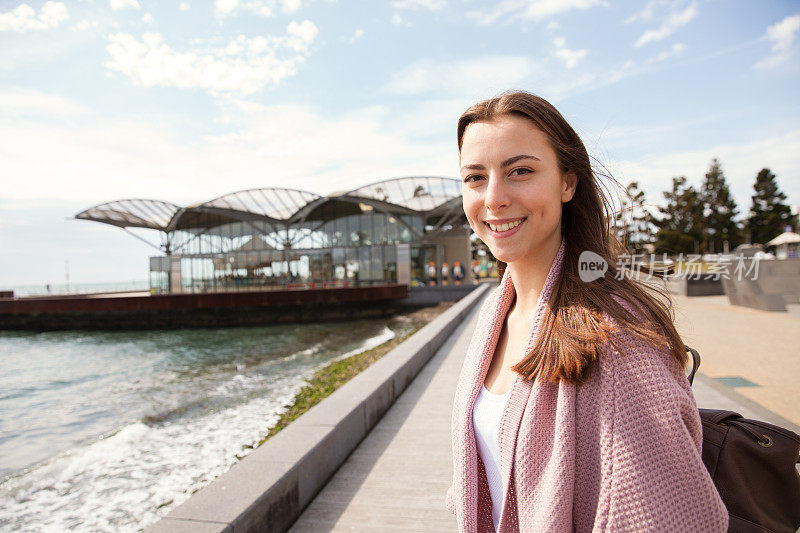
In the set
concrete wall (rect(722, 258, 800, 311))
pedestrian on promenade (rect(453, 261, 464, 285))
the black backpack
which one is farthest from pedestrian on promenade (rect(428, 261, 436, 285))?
the black backpack

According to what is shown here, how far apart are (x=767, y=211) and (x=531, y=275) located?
61699mm

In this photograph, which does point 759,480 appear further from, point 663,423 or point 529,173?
point 529,173

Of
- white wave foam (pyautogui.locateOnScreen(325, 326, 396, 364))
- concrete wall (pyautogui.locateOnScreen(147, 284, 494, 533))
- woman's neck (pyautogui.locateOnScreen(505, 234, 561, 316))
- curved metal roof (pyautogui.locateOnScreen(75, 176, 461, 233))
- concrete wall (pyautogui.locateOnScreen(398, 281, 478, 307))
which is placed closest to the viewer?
woman's neck (pyautogui.locateOnScreen(505, 234, 561, 316))

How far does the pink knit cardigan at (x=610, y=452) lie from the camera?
Result: 85 centimetres

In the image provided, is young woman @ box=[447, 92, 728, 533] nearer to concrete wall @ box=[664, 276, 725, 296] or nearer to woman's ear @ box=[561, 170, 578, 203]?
woman's ear @ box=[561, 170, 578, 203]

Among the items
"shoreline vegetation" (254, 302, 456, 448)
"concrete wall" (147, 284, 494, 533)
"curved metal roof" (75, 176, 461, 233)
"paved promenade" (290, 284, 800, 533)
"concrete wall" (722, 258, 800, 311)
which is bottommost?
"shoreline vegetation" (254, 302, 456, 448)

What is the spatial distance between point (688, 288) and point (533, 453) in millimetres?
22172

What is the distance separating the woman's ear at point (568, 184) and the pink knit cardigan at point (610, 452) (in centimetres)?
31

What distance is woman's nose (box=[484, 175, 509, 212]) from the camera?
3.83 ft

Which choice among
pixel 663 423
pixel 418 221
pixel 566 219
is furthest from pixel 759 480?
pixel 418 221

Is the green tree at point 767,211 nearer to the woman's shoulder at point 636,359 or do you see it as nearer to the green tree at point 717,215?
the green tree at point 717,215

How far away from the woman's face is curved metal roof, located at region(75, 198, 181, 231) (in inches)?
1471

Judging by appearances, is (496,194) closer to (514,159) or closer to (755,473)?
(514,159)

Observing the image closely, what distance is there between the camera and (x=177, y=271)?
3628 cm
